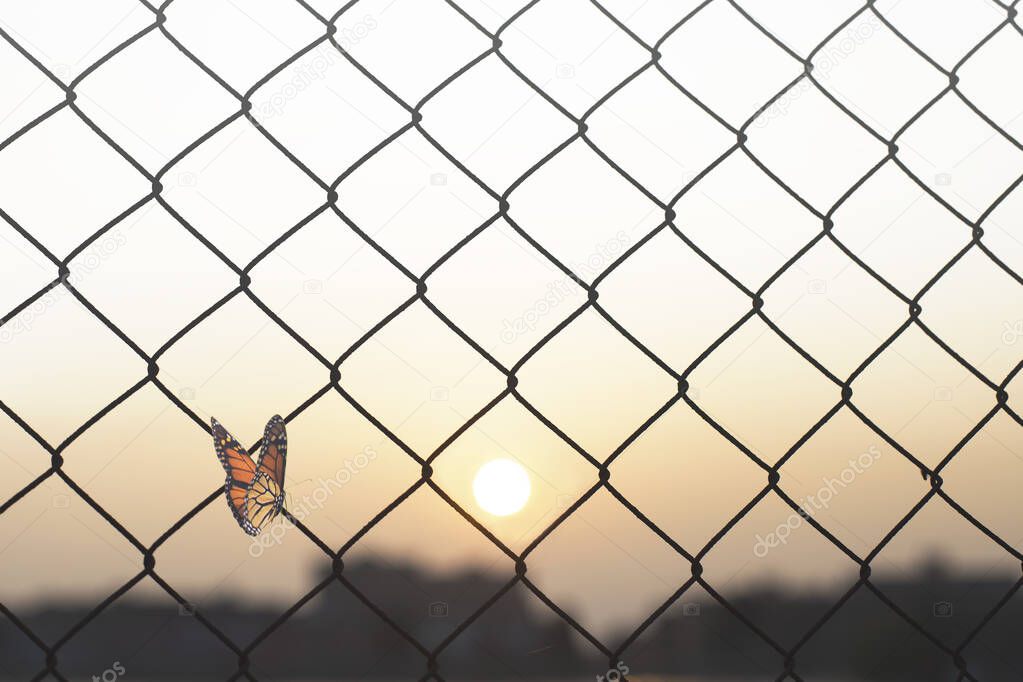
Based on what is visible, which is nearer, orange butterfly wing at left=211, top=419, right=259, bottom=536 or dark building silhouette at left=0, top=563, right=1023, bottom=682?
orange butterfly wing at left=211, top=419, right=259, bottom=536

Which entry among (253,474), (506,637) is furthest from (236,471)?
(506,637)

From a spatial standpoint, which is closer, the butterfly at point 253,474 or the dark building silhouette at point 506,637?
the butterfly at point 253,474

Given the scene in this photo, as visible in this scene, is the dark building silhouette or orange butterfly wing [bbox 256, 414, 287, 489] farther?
the dark building silhouette

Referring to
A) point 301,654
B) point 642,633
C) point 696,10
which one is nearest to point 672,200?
point 696,10

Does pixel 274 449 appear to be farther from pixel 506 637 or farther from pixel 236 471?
pixel 506 637

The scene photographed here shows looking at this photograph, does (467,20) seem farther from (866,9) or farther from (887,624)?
(887,624)
